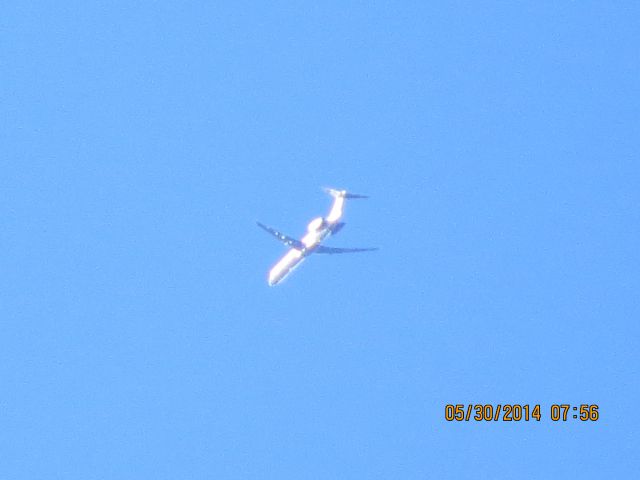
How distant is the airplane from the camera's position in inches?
5719

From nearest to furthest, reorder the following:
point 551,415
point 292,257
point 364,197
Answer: point 551,415
point 364,197
point 292,257

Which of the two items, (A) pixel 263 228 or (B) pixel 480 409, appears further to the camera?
(A) pixel 263 228

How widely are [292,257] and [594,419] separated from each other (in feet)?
137

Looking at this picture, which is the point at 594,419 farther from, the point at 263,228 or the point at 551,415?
the point at 263,228

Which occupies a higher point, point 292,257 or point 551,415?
point 292,257

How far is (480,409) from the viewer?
128m

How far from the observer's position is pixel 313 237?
484ft

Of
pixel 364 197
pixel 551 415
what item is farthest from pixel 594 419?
pixel 364 197

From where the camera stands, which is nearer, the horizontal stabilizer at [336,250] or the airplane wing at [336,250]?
the airplane wing at [336,250]

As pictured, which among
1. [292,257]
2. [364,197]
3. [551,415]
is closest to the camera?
[551,415]

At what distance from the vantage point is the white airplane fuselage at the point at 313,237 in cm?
14538

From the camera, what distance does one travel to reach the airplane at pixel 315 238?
14525cm

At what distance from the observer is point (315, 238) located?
483ft

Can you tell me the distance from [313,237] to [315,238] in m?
0.36
